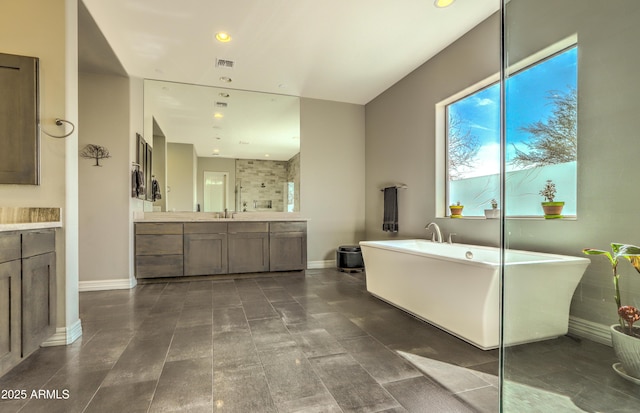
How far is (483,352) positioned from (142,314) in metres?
2.89

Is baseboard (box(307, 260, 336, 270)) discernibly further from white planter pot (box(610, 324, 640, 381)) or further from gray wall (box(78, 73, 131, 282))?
white planter pot (box(610, 324, 640, 381))

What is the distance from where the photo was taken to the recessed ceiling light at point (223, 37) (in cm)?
312

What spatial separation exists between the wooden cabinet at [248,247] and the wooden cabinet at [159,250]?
0.68 metres

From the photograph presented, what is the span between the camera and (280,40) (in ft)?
10.6

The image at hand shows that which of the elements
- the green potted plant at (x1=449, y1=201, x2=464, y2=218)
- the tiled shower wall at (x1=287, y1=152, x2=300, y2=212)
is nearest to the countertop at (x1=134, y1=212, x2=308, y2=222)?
the tiled shower wall at (x1=287, y1=152, x2=300, y2=212)

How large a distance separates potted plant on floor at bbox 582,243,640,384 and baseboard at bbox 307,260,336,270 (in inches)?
144

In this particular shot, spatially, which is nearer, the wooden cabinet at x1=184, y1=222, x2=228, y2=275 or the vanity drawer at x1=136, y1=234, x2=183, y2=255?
the vanity drawer at x1=136, y1=234, x2=183, y2=255

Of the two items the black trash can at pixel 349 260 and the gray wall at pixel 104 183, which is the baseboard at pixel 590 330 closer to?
the black trash can at pixel 349 260

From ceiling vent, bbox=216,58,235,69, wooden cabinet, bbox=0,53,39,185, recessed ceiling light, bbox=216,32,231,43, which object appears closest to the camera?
wooden cabinet, bbox=0,53,39,185

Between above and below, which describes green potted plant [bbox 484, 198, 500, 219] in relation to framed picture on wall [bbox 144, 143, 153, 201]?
below

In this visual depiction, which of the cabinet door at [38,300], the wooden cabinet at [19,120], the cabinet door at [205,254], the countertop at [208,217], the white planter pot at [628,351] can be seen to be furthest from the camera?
the countertop at [208,217]

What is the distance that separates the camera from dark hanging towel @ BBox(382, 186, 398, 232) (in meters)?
4.25

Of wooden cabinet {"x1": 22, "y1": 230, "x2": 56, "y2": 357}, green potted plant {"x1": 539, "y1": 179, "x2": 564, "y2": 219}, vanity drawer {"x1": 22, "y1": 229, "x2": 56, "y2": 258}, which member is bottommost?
wooden cabinet {"x1": 22, "y1": 230, "x2": 56, "y2": 357}

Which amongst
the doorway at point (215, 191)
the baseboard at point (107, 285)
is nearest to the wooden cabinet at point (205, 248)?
the doorway at point (215, 191)
